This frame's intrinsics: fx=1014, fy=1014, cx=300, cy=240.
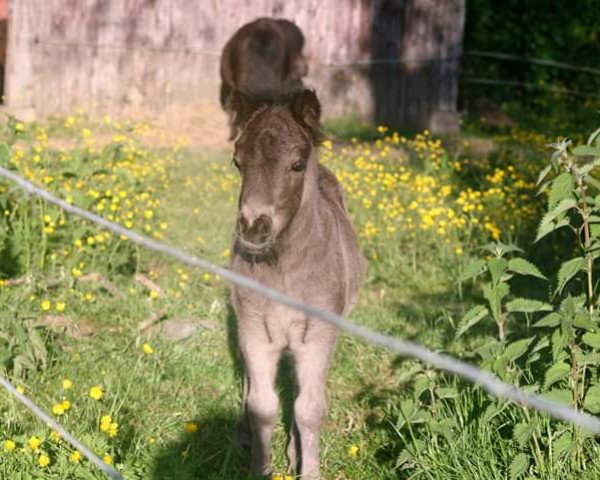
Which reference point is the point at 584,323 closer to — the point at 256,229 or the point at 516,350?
the point at 516,350

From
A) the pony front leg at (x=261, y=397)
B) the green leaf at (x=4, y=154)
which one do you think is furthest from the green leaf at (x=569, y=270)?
the green leaf at (x=4, y=154)

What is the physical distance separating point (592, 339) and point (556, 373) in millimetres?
187

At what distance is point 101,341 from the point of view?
5.64 metres

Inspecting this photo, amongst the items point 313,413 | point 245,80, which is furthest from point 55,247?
point 245,80

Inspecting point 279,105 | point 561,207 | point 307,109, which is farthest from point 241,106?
point 561,207

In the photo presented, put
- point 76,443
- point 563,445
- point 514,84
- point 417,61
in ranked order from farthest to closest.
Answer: point 514,84
point 417,61
point 563,445
point 76,443

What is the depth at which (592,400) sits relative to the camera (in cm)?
372

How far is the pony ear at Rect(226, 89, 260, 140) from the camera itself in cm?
450

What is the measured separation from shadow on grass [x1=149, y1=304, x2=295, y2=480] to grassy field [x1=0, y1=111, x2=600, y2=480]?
1 cm

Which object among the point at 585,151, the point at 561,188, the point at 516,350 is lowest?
the point at 516,350

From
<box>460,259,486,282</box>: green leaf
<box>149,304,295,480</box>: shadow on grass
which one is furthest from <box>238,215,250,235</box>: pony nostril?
<box>149,304,295,480</box>: shadow on grass

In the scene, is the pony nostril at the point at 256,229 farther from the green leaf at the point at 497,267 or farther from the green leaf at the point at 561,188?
the green leaf at the point at 561,188

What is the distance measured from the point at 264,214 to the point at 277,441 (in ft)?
4.77

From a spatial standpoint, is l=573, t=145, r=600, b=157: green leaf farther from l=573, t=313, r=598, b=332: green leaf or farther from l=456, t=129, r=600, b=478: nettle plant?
l=573, t=313, r=598, b=332: green leaf
